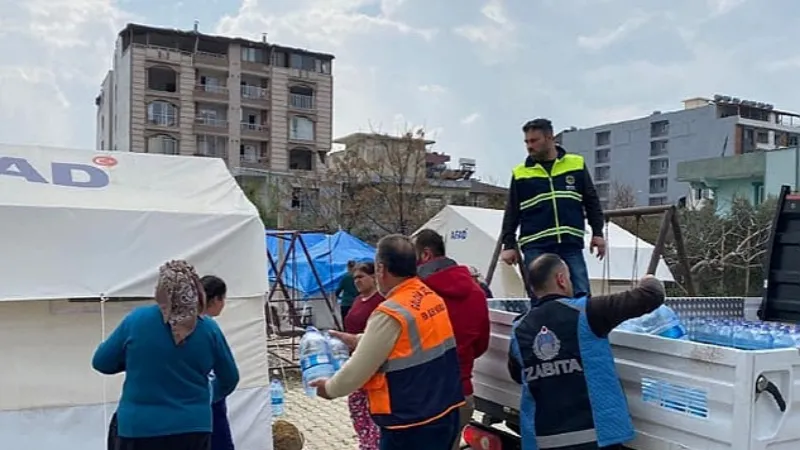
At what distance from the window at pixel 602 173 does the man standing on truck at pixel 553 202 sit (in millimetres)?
68251

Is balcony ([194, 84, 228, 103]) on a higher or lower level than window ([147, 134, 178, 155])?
higher

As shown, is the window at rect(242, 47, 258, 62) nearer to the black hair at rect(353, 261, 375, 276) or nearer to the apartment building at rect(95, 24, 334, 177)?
the apartment building at rect(95, 24, 334, 177)

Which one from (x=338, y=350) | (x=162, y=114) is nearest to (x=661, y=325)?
(x=338, y=350)

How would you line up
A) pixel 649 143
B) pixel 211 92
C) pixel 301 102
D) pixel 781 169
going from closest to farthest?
pixel 781 169, pixel 211 92, pixel 301 102, pixel 649 143

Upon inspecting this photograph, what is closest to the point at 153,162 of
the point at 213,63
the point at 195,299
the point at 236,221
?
the point at 236,221

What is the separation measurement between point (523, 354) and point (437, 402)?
0.43 meters

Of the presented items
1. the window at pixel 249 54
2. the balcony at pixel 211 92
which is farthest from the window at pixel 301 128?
the window at pixel 249 54

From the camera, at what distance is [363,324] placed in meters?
4.58

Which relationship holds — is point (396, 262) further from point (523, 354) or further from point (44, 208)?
point (44, 208)

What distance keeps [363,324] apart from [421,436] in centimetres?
142

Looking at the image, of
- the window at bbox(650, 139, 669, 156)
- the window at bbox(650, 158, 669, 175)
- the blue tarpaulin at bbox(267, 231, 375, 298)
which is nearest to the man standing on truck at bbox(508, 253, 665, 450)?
the blue tarpaulin at bbox(267, 231, 375, 298)

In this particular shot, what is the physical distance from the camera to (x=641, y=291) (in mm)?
2865

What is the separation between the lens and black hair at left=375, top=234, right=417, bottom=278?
328cm

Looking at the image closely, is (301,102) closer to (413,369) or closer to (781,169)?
(781,169)
